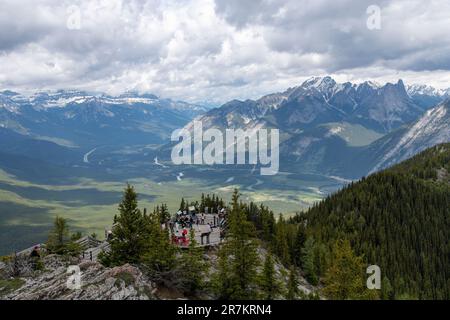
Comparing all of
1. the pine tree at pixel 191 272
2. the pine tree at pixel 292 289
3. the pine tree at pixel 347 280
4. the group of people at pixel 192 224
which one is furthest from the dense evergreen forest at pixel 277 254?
the group of people at pixel 192 224

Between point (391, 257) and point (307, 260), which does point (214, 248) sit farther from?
point (391, 257)

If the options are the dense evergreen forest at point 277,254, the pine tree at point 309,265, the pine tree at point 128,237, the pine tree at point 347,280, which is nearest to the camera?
the dense evergreen forest at point 277,254

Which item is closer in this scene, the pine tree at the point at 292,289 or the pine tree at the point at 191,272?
the pine tree at the point at 191,272

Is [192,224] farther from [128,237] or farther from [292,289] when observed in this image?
[292,289]

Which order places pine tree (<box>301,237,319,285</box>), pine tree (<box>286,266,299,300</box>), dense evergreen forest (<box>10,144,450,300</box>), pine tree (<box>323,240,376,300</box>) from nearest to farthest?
dense evergreen forest (<box>10,144,450,300</box>), pine tree (<box>286,266,299,300</box>), pine tree (<box>323,240,376,300</box>), pine tree (<box>301,237,319,285</box>)

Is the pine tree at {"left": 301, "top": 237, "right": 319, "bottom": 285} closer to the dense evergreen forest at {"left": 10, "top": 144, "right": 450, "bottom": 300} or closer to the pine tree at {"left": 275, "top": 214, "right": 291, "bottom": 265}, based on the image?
the dense evergreen forest at {"left": 10, "top": 144, "right": 450, "bottom": 300}

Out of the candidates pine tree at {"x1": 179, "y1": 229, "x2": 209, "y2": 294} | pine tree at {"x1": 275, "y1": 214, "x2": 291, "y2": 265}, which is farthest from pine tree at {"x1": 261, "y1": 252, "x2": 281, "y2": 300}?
pine tree at {"x1": 275, "y1": 214, "x2": 291, "y2": 265}

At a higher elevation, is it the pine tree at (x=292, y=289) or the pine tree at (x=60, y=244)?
the pine tree at (x=60, y=244)

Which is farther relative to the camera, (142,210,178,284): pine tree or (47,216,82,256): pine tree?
(47,216,82,256): pine tree

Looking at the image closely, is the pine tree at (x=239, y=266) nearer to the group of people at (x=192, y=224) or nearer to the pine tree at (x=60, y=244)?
the group of people at (x=192, y=224)
